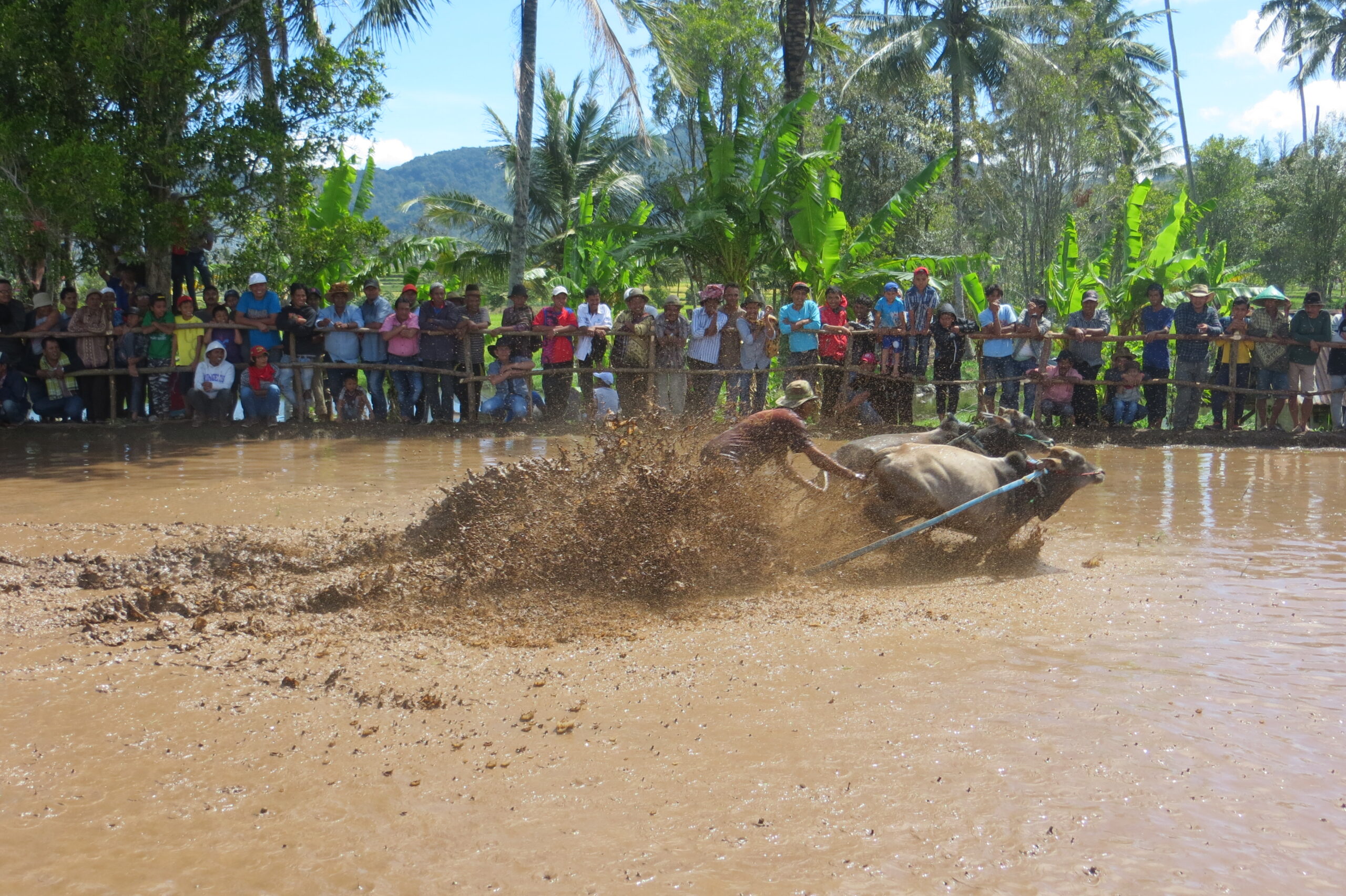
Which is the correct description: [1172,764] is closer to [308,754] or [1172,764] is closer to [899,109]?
[308,754]

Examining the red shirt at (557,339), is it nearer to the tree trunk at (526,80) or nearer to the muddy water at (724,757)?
the tree trunk at (526,80)

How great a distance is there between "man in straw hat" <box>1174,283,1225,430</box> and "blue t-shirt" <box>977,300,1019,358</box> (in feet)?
6.65

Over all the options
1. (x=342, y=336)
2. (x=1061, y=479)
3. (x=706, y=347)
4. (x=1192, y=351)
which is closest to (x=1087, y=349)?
(x=1192, y=351)

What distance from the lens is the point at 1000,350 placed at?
13.6 metres

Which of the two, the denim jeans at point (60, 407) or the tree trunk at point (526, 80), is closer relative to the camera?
the denim jeans at point (60, 407)

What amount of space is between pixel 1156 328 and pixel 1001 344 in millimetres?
1953

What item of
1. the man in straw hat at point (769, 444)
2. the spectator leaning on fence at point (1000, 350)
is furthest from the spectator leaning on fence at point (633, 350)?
the man in straw hat at point (769, 444)

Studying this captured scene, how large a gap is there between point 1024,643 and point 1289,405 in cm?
985

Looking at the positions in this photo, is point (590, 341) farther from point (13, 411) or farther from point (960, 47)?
point (960, 47)

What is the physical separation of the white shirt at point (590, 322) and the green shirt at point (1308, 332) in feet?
27.3

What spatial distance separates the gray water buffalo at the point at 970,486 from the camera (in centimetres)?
722

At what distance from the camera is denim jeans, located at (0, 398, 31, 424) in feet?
43.9

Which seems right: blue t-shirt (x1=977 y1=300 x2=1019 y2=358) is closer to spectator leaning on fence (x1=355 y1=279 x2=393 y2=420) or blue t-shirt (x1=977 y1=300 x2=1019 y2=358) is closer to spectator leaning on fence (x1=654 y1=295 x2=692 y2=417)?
spectator leaning on fence (x1=654 y1=295 x2=692 y2=417)

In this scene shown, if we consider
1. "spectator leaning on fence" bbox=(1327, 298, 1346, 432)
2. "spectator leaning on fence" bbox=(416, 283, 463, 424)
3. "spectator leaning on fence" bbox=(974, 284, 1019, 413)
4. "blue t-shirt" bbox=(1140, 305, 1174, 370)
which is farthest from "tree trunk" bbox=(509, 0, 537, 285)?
A: "spectator leaning on fence" bbox=(1327, 298, 1346, 432)
